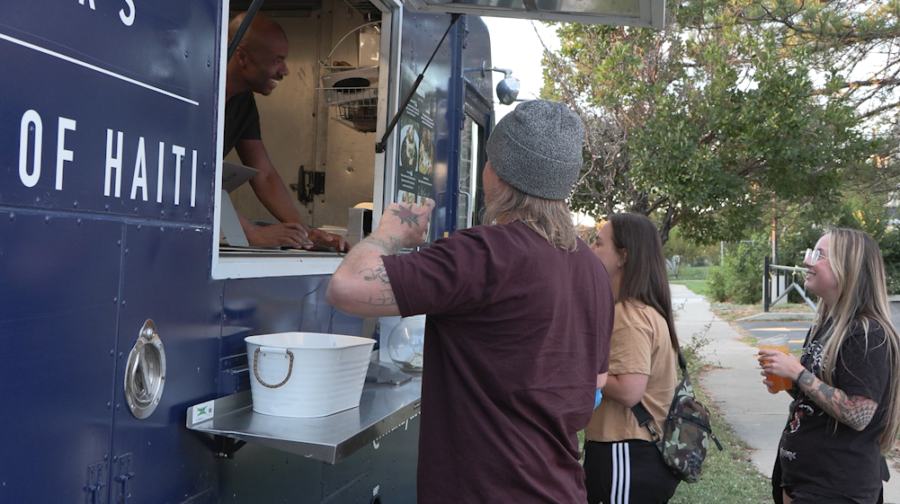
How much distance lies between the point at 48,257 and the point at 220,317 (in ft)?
2.28

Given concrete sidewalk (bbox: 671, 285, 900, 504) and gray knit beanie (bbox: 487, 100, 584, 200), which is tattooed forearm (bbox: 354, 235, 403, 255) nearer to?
gray knit beanie (bbox: 487, 100, 584, 200)

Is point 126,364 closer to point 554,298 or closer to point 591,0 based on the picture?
point 554,298

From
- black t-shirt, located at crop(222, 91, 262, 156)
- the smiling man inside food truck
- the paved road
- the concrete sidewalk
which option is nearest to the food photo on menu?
the smiling man inside food truck

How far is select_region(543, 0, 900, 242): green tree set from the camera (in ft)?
24.0

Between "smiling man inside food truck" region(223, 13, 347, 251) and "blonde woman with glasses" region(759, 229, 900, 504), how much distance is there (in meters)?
1.95

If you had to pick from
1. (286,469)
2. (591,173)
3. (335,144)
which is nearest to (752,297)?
(591,173)

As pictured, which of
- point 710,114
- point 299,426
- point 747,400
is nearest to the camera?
point 299,426

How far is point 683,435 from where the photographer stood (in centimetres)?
291

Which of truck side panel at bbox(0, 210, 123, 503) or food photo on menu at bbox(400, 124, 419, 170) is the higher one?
food photo on menu at bbox(400, 124, 419, 170)

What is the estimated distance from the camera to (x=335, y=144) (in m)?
5.07

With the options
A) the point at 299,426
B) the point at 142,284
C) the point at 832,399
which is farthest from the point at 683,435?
the point at 142,284

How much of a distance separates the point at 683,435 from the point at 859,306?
0.84 meters

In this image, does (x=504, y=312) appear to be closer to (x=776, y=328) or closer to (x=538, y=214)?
(x=538, y=214)

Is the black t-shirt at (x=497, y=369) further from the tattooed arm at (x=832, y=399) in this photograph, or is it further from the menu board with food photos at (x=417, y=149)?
the menu board with food photos at (x=417, y=149)
